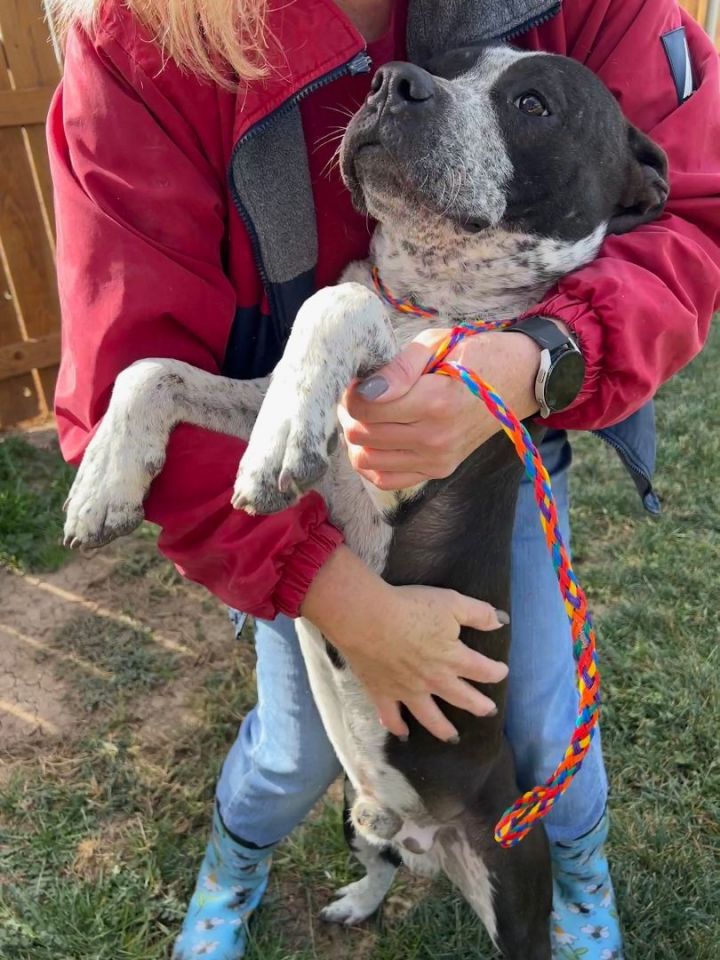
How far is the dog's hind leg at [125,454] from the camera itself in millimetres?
1802

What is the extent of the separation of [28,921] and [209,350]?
5.24 feet

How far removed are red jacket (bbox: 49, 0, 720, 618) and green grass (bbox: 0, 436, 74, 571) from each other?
203 centimetres

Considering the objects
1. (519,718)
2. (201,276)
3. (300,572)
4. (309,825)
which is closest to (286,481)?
(300,572)

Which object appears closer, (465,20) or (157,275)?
(157,275)

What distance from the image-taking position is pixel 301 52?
183 centimetres

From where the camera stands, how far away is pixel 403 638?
1.94 meters

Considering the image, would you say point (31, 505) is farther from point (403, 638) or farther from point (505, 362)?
point (505, 362)

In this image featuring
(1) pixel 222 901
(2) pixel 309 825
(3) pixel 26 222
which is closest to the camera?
(1) pixel 222 901

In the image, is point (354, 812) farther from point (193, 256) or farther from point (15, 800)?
point (193, 256)

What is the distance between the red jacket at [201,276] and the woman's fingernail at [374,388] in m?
0.32

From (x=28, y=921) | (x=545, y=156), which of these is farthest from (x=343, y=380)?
(x=28, y=921)

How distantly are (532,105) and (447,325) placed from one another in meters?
0.52

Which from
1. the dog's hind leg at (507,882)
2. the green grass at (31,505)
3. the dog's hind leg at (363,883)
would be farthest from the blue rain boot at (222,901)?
the green grass at (31,505)

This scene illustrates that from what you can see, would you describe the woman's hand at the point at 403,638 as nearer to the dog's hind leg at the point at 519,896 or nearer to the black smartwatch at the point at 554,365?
the dog's hind leg at the point at 519,896
